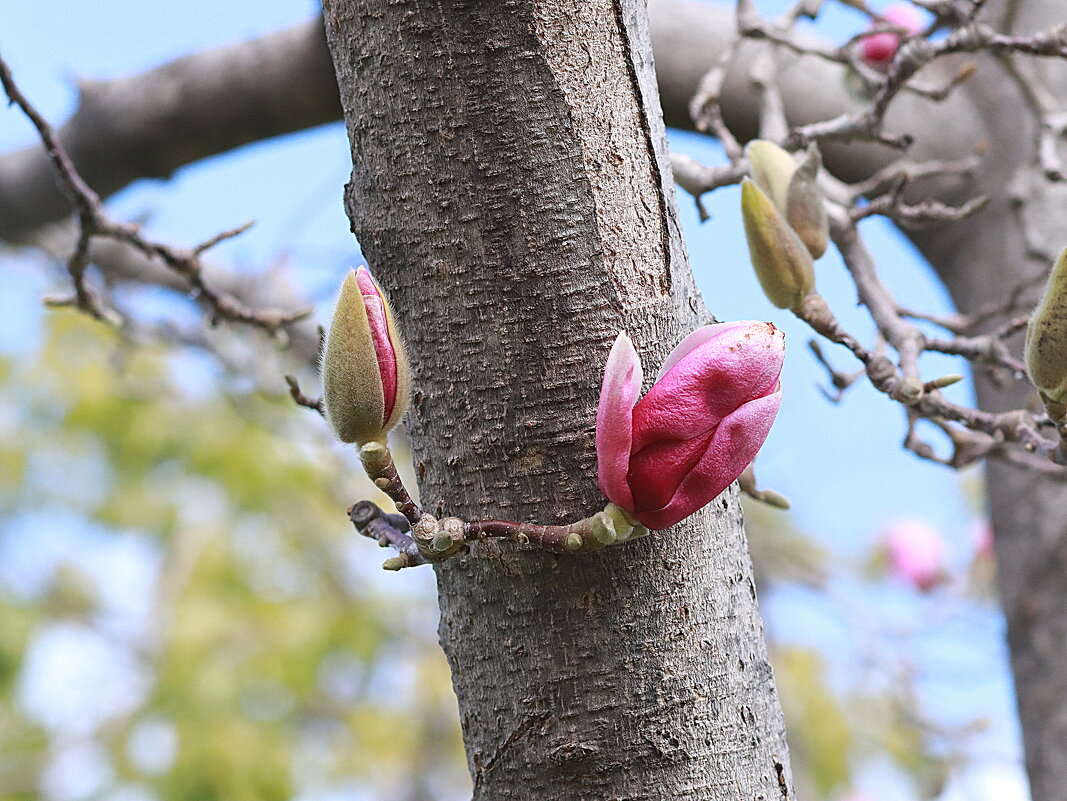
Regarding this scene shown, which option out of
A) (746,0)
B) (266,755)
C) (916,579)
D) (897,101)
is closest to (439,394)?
(746,0)

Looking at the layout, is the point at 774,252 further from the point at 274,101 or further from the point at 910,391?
the point at 274,101

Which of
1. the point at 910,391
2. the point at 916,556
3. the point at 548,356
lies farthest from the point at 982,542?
the point at 548,356

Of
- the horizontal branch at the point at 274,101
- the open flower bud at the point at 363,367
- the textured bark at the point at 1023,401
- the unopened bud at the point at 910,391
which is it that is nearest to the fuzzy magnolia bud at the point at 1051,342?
the unopened bud at the point at 910,391

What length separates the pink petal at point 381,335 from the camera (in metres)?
0.52

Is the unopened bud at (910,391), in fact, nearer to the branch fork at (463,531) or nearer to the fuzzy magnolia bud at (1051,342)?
the fuzzy magnolia bud at (1051,342)

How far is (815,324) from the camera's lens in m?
0.78

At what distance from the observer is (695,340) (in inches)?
20.1

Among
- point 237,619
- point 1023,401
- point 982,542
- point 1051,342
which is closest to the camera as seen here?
point 1051,342

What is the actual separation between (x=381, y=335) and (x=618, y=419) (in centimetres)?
14

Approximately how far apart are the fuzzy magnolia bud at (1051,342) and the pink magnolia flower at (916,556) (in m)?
2.02

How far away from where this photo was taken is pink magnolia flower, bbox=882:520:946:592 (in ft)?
8.20

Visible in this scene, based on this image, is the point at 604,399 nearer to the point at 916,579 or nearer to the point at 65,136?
the point at 65,136

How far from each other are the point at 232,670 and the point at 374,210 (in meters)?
2.75

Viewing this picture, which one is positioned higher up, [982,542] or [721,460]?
[721,460]
